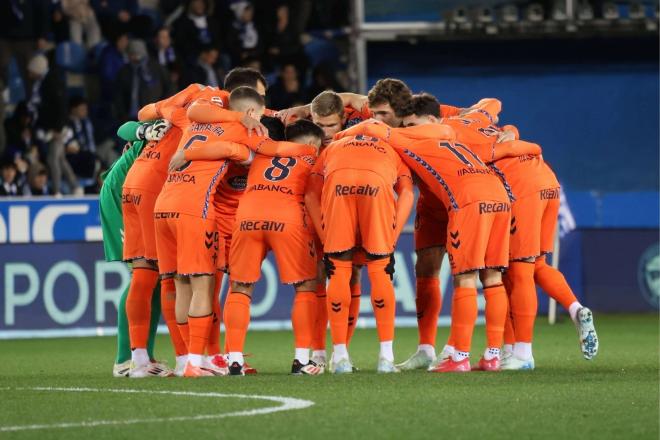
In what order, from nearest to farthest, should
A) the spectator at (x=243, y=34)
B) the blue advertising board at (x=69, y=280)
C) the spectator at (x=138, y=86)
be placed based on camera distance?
the blue advertising board at (x=69, y=280)
the spectator at (x=138, y=86)
the spectator at (x=243, y=34)

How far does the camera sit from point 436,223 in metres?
9.87

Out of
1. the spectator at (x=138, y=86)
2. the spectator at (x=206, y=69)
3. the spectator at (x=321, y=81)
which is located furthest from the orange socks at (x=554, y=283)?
the spectator at (x=206, y=69)

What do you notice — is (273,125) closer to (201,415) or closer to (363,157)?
(363,157)

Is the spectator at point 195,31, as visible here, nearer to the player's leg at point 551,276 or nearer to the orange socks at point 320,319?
the orange socks at point 320,319

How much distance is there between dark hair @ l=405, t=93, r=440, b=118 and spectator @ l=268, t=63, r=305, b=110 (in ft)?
28.0

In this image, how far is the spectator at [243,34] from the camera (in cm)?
1891

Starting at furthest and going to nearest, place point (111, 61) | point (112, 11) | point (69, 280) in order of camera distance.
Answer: point (112, 11)
point (111, 61)
point (69, 280)

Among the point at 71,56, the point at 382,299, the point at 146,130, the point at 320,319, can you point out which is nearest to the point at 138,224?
the point at 146,130

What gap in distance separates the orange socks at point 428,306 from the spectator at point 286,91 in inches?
334

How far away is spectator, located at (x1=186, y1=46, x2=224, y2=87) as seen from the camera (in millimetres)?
18188

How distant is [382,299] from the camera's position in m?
8.94

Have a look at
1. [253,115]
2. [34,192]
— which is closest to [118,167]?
[253,115]

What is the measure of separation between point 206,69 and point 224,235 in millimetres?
8974

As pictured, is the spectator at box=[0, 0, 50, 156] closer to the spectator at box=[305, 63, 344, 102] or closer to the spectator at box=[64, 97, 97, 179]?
the spectator at box=[64, 97, 97, 179]
